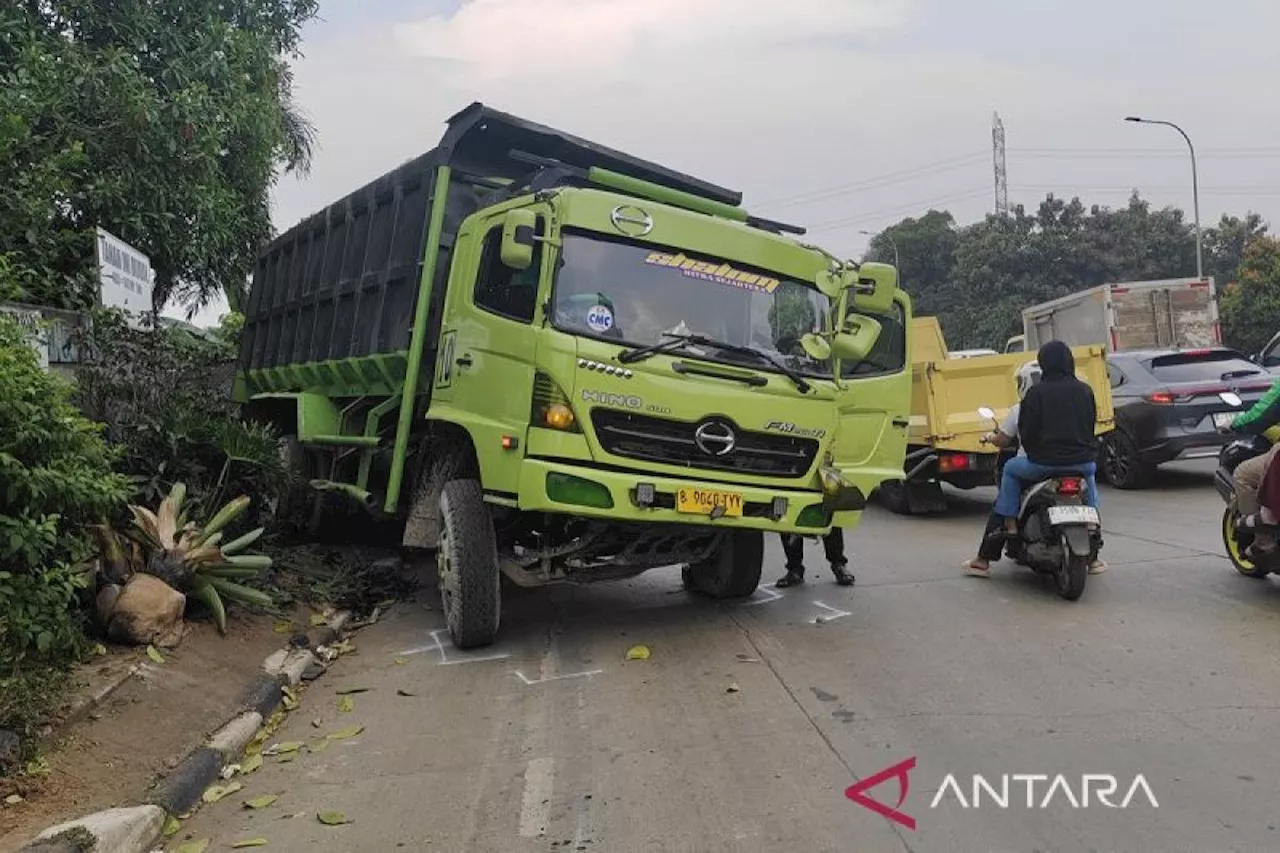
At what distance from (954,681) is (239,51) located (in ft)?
32.9

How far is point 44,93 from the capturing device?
8.76m

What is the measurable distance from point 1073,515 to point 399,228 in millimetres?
4907

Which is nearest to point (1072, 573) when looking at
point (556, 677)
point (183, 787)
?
point (556, 677)

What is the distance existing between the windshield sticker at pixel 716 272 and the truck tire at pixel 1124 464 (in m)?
6.88

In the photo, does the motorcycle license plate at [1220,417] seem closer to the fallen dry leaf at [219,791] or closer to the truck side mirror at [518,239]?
the truck side mirror at [518,239]

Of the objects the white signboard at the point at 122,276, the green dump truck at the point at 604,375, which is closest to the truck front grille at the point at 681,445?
the green dump truck at the point at 604,375

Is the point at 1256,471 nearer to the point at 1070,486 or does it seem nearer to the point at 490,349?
the point at 1070,486

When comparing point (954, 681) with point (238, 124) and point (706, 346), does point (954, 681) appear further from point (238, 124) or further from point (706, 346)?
point (238, 124)

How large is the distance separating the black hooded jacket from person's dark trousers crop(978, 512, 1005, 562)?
59cm

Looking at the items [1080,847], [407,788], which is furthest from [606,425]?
[1080,847]

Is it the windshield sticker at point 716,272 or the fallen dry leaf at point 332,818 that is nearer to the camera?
the fallen dry leaf at point 332,818

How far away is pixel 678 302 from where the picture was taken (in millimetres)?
5637

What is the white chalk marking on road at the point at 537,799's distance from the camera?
3.49 m

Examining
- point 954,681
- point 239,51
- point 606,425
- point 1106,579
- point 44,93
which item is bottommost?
point 954,681
